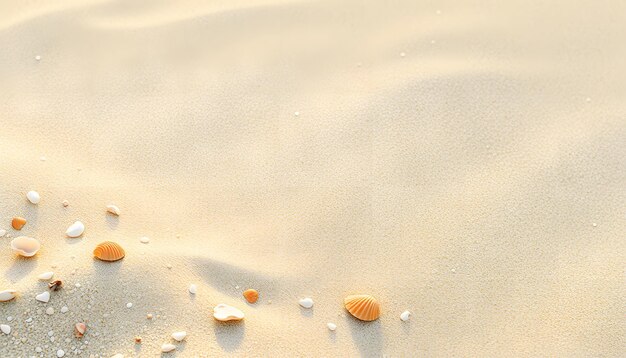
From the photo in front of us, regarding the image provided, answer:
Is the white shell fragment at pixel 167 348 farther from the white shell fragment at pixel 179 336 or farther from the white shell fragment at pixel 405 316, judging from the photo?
the white shell fragment at pixel 405 316

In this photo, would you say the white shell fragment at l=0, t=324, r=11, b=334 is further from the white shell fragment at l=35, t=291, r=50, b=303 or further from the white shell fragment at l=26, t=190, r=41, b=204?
the white shell fragment at l=26, t=190, r=41, b=204

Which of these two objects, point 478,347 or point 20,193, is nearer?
point 478,347

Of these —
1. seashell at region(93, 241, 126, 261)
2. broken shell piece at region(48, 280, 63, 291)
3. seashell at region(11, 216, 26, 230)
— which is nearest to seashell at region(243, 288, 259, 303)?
seashell at region(93, 241, 126, 261)

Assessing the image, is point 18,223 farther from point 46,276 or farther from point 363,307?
point 363,307

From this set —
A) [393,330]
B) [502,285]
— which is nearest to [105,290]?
[393,330]

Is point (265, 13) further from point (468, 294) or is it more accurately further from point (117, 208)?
point (468, 294)

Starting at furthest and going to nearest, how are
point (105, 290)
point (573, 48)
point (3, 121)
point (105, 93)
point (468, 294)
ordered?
1. point (573, 48)
2. point (105, 93)
3. point (3, 121)
4. point (468, 294)
5. point (105, 290)

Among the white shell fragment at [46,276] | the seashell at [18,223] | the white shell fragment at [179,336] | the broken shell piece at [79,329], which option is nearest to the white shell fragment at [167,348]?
the white shell fragment at [179,336]

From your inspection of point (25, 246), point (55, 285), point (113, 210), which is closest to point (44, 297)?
point (55, 285)

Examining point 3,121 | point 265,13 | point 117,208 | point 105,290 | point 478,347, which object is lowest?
point 478,347
